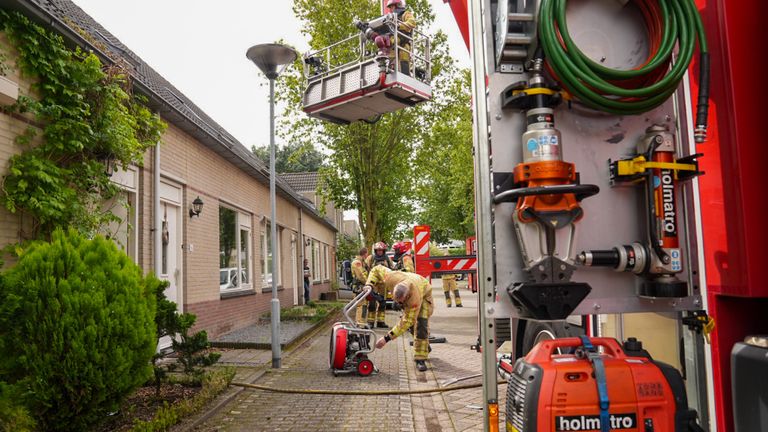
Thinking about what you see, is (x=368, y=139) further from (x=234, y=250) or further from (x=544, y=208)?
(x=544, y=208)

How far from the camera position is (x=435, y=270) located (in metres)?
11.2

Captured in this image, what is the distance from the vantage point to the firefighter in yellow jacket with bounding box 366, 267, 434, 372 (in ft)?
24.4

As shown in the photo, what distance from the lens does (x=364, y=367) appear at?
307 inches

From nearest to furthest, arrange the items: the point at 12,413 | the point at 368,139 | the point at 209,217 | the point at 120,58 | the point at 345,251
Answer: the point at 12,413, the point at 120,58, the point at 209,217, the point at 368,139, the point at 345,251

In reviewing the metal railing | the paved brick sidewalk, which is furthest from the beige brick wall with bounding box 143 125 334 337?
the paved brick sidewalk

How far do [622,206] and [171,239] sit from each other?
8426 mm

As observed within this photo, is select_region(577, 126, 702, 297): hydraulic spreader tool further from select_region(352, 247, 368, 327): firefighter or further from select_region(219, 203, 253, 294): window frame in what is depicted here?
select_region(219, 203, 253, 294): window frame

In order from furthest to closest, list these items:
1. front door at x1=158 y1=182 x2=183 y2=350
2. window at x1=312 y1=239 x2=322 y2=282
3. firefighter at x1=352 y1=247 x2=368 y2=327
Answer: window at x1=312 y1=239 x2=322 y2=282, firefighter at x1=352 y1=247 x2=368 y2=327, front door at x1=158 y1=182 x2=183 y2=350

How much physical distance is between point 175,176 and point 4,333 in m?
5.92

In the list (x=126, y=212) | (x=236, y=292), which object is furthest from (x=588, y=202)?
(x=236, y=292)

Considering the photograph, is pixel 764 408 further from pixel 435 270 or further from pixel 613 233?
pixel 435 270

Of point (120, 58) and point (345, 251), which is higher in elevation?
point (120, 58)

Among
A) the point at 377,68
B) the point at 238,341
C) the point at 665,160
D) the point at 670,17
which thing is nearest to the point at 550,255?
the point at 665,160

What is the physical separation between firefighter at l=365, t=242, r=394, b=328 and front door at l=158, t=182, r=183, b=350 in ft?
11.6
